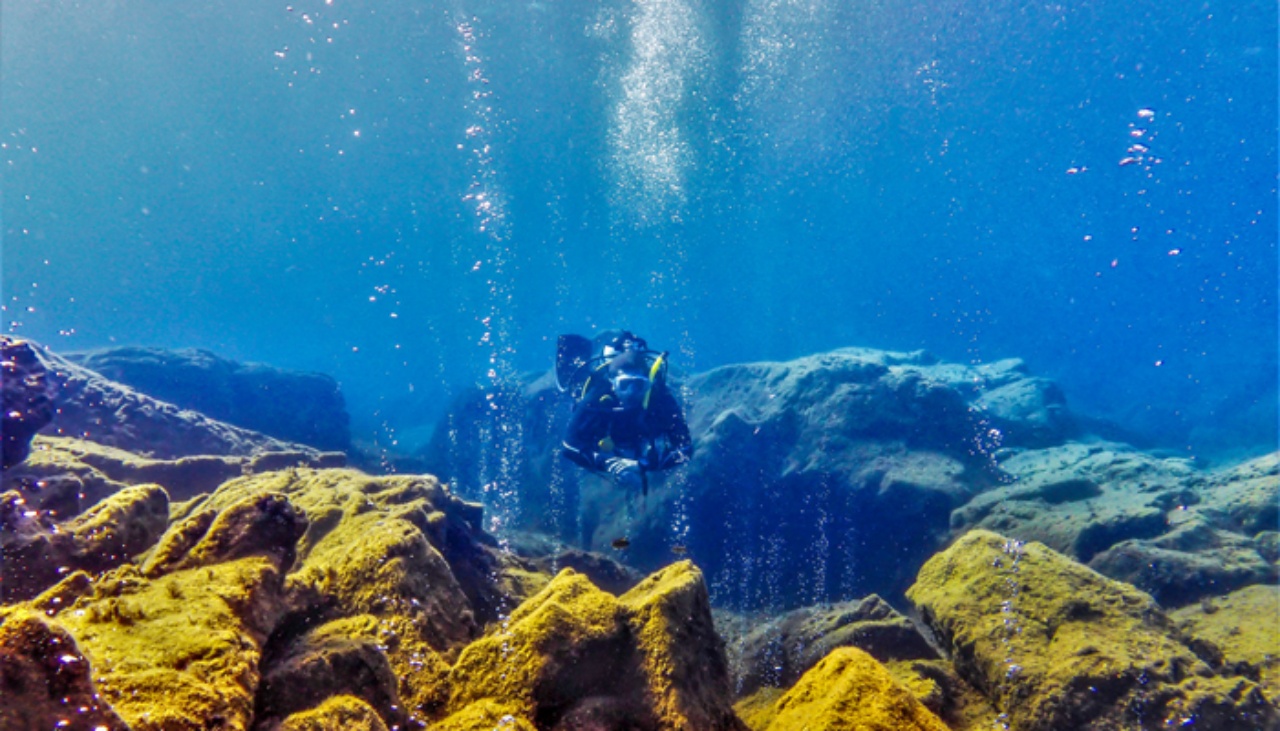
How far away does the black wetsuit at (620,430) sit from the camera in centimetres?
766

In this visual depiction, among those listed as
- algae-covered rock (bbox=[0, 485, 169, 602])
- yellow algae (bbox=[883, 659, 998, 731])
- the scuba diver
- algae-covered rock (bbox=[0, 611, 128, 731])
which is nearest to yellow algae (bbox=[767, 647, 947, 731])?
yellow algae (bbox=[883, 659, 998, 731])

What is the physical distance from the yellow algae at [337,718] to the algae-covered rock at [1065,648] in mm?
3300

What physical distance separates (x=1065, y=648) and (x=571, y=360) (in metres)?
8.24

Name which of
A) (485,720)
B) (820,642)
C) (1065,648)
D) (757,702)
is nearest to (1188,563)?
(1065,648)

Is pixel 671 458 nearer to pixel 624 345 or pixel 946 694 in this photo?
pixel 624 345

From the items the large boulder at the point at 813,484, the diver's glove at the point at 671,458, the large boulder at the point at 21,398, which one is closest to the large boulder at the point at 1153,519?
the large boulder at the point at 813,484

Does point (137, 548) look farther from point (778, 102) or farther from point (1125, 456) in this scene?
point (778, 102)

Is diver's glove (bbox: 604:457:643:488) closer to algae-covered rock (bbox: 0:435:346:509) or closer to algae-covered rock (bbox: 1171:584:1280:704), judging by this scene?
algae-covered rock (bbox: 0:435:346:509)

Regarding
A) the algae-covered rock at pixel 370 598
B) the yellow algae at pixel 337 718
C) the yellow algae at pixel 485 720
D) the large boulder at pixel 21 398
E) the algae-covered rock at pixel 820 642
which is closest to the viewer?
the yellow algae at pixel 337 718

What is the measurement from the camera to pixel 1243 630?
367cm

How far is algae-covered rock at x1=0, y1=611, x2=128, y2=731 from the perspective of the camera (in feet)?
3.64

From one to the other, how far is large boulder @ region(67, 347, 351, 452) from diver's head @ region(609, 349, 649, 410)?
9076 millimetres

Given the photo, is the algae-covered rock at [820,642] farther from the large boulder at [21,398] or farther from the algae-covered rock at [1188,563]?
the large boulder at [21,398]

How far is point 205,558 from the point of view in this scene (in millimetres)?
2176
